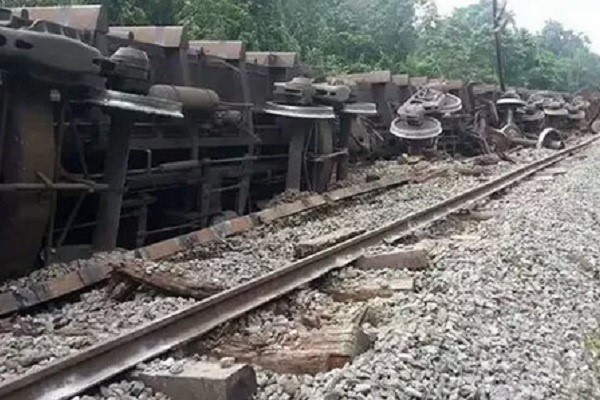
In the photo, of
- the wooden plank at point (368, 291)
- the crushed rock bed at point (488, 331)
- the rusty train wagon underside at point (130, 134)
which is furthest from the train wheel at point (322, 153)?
the wooden plank at point (368, 291)

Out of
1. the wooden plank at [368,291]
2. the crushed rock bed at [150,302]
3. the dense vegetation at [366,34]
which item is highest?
the dense vegetation at [366,34]

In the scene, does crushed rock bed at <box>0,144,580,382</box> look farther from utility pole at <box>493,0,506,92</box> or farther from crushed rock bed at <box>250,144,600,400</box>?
utility pole at <box>493,0,506,92</box>

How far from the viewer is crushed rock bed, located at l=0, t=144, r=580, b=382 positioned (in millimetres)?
3947

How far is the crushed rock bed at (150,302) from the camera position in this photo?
3947mm

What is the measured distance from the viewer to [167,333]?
154 inches

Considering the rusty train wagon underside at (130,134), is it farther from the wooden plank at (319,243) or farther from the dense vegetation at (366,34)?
the dense vegetation at (366,34)

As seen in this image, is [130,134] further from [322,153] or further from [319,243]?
[322,153]

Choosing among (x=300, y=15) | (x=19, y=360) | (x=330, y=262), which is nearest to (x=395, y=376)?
(x=19, y=360)

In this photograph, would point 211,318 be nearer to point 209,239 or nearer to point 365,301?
point 365,301

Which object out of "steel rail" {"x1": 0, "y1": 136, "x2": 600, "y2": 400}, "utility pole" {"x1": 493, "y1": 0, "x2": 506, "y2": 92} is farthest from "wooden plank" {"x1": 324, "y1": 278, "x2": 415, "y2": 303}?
"utility pole" {"x1": 493, "y1": 0, "x2": 506, "y2": 92}

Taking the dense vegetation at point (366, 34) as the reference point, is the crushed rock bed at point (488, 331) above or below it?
below

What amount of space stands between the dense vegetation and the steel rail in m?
A: 14.4

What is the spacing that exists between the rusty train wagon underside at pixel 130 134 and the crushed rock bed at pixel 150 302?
841 millimetres

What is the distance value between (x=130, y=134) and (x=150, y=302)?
2281mm
